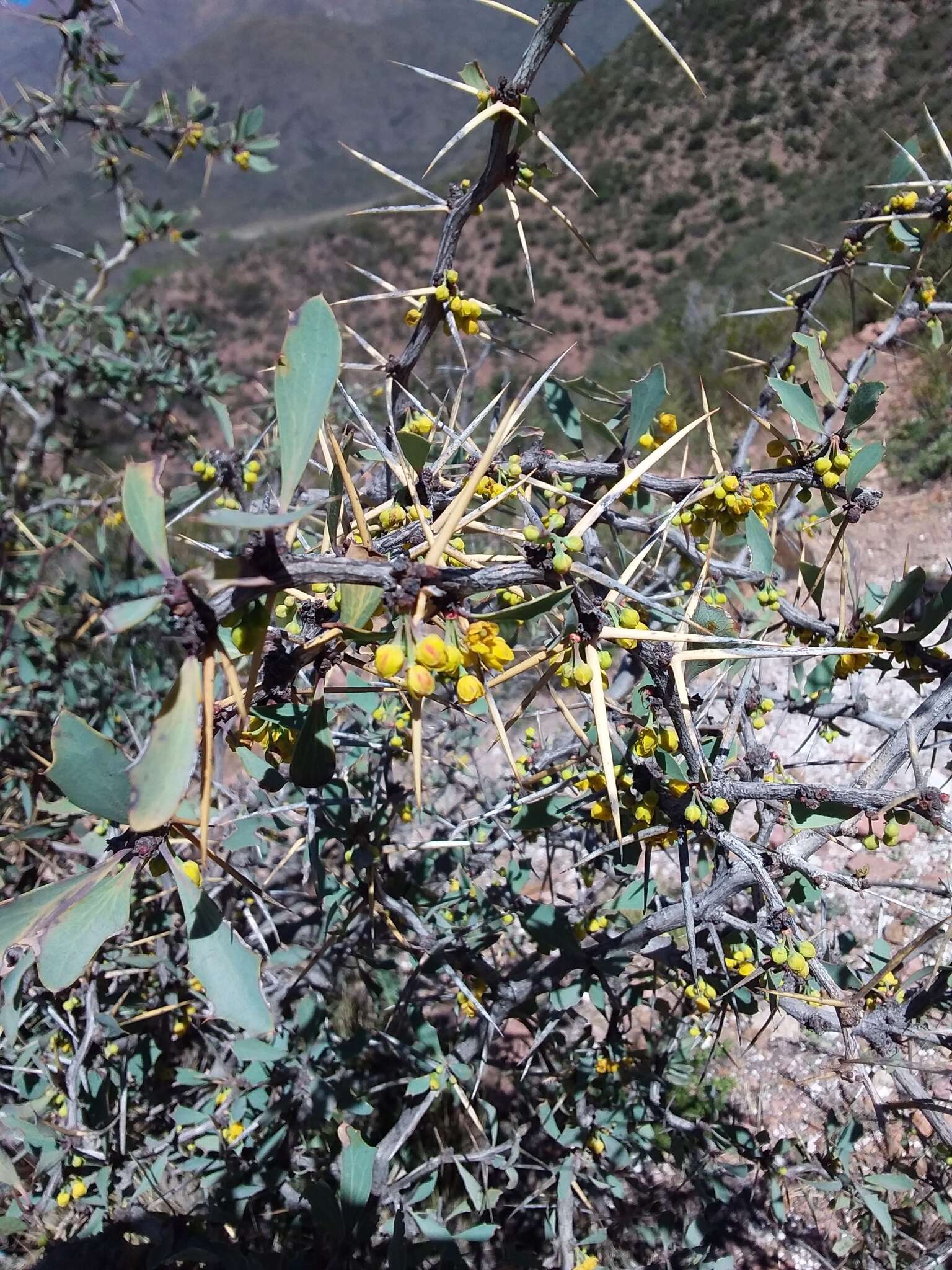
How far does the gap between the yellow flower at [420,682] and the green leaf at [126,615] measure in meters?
0.19

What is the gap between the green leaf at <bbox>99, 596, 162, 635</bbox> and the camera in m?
0.43

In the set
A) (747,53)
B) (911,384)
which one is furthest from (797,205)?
(911,384)

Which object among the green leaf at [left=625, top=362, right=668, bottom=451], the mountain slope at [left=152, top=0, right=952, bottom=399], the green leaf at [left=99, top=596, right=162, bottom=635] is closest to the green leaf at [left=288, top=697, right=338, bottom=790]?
the green leaf at [left=99, top=596, right=162, bottom=635]

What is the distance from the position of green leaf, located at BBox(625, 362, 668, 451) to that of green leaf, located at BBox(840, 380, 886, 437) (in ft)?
0.71

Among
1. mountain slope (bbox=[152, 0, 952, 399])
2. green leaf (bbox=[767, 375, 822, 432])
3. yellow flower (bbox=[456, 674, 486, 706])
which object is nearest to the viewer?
yellow flower (bbox=[456, 674, 486, 706])

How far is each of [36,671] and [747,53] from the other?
27.4 meters

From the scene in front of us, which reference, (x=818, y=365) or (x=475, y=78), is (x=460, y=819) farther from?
(x=475, y=78)

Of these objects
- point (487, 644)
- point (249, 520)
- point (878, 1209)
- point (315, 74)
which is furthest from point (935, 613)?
point (315, 74)

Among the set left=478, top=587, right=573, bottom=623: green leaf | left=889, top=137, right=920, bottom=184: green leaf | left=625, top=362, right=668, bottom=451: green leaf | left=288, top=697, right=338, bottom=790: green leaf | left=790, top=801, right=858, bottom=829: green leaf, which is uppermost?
left=889, top=137, right=920, bottom=184: green leaf

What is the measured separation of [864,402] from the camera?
0.88 meters

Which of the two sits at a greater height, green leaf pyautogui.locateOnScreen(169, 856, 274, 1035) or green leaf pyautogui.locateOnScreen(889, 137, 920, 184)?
green leaf pyautogui.locateOnScreen(889, 137, 920, 184)

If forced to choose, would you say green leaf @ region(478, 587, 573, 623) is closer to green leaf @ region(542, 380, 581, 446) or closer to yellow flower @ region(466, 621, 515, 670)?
yellow flower @ region(466, 621, 515, 670)

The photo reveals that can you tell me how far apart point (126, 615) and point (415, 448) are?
392mm

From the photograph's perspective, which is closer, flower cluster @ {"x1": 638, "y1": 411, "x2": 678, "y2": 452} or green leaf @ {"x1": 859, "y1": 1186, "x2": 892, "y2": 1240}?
flower cluster @ {"x1": 638, "y1": 411, "x2": 678, "y2": 452}
